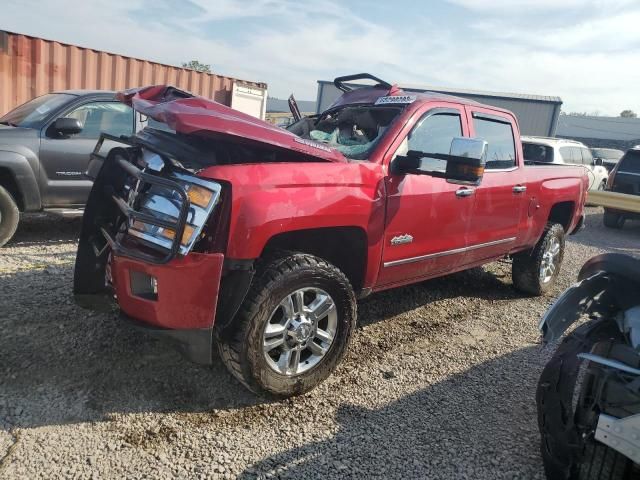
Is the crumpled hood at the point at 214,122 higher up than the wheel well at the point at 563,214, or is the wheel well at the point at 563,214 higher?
the crumpled hood at the point at 214,122

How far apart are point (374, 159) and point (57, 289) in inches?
116

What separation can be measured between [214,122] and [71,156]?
13.1 ft

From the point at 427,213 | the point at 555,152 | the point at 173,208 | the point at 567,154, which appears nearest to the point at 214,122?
the point at 173,208

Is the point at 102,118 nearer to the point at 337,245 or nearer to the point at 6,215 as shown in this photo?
the point at 6,215

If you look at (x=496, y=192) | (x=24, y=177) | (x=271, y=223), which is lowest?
(x=24, y=177)

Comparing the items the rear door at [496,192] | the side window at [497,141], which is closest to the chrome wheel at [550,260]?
the rear door at [496,192]

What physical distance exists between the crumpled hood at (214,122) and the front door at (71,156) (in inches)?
124

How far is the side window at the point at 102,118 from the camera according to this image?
246 inches

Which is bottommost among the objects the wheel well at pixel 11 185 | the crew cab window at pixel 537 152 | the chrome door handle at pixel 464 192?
the wheel well at pixel 11 185

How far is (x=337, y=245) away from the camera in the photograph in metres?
3.54

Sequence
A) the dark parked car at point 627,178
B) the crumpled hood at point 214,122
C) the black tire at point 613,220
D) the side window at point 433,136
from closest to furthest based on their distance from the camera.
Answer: the crumpled hood at point 214,122 → the side window at point 433,136 → the dark parked car at point 627,178 → the black tire at point 613,220

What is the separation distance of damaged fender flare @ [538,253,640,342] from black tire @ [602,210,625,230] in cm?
1005

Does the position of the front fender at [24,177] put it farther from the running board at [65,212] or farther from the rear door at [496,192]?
the rear door at [496,192]

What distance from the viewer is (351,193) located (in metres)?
3.27
